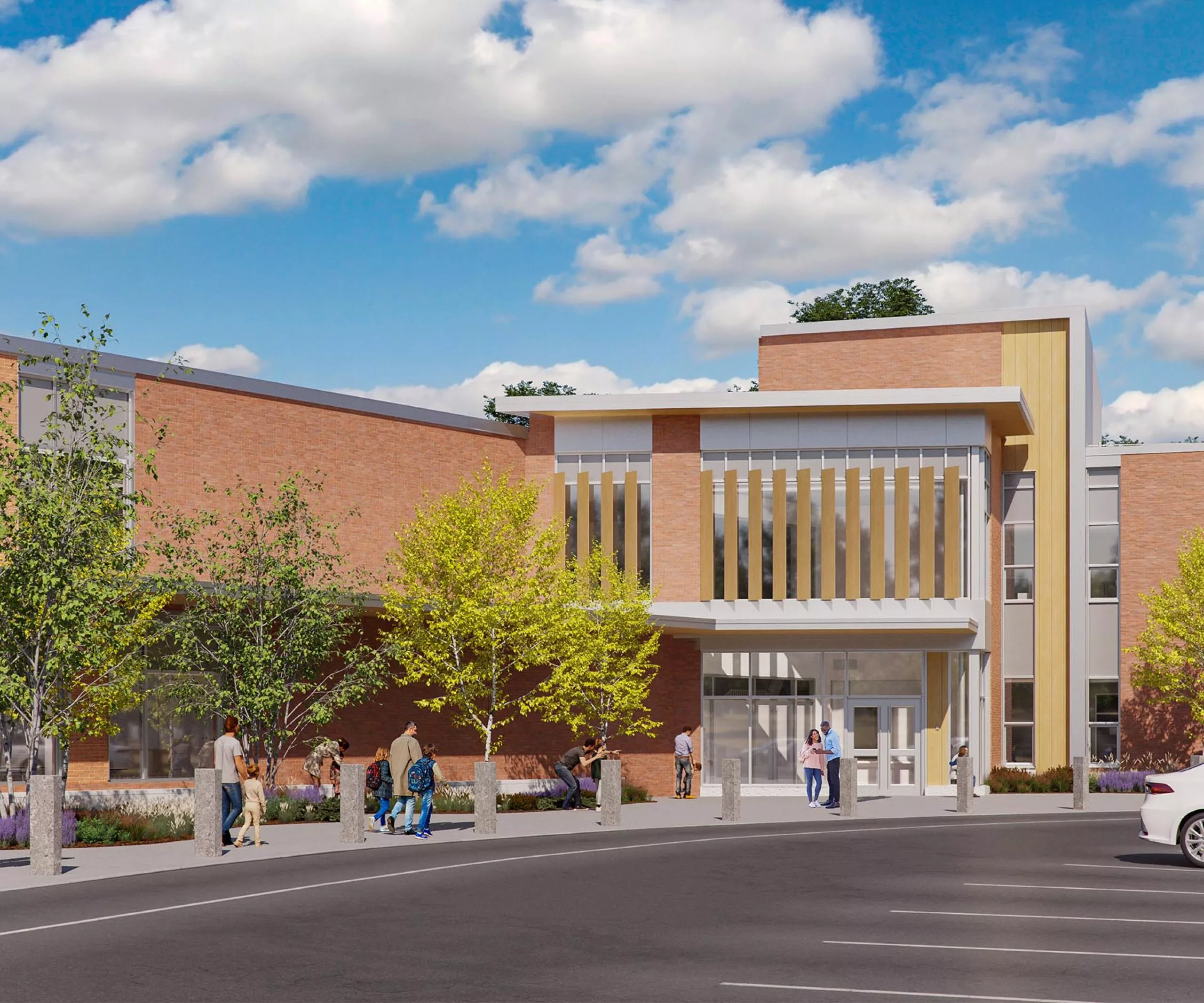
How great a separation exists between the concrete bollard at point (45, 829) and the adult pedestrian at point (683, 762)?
19986 mm

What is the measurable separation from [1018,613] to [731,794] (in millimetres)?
18142

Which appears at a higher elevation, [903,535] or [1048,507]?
[1048,507]

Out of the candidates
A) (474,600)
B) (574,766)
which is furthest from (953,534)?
(474,600)

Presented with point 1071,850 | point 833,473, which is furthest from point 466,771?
point 1071,850

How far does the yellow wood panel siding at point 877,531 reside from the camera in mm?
38281

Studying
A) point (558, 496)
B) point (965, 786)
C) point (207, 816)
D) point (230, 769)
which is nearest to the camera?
point (207, 816)

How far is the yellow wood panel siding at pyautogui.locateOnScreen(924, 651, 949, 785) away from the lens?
38062 mm

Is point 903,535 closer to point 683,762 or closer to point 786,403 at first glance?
point 786,403

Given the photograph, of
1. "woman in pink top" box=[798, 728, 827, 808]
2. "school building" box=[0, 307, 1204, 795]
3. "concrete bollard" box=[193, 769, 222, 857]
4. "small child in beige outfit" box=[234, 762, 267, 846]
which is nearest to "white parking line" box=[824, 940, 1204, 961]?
"concrete bollard" box=[193, 769, 222, 857]

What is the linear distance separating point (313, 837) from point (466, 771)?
12735 millimetres

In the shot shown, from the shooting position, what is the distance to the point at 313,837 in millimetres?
23406

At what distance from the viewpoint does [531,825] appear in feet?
88.2

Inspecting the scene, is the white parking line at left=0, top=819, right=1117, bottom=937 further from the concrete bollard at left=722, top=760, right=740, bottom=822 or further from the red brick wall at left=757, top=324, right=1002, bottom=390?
the red brick wall at left=757, top=324, right=1002, bottom=390

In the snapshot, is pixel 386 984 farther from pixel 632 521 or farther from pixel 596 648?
pixel 632 521
